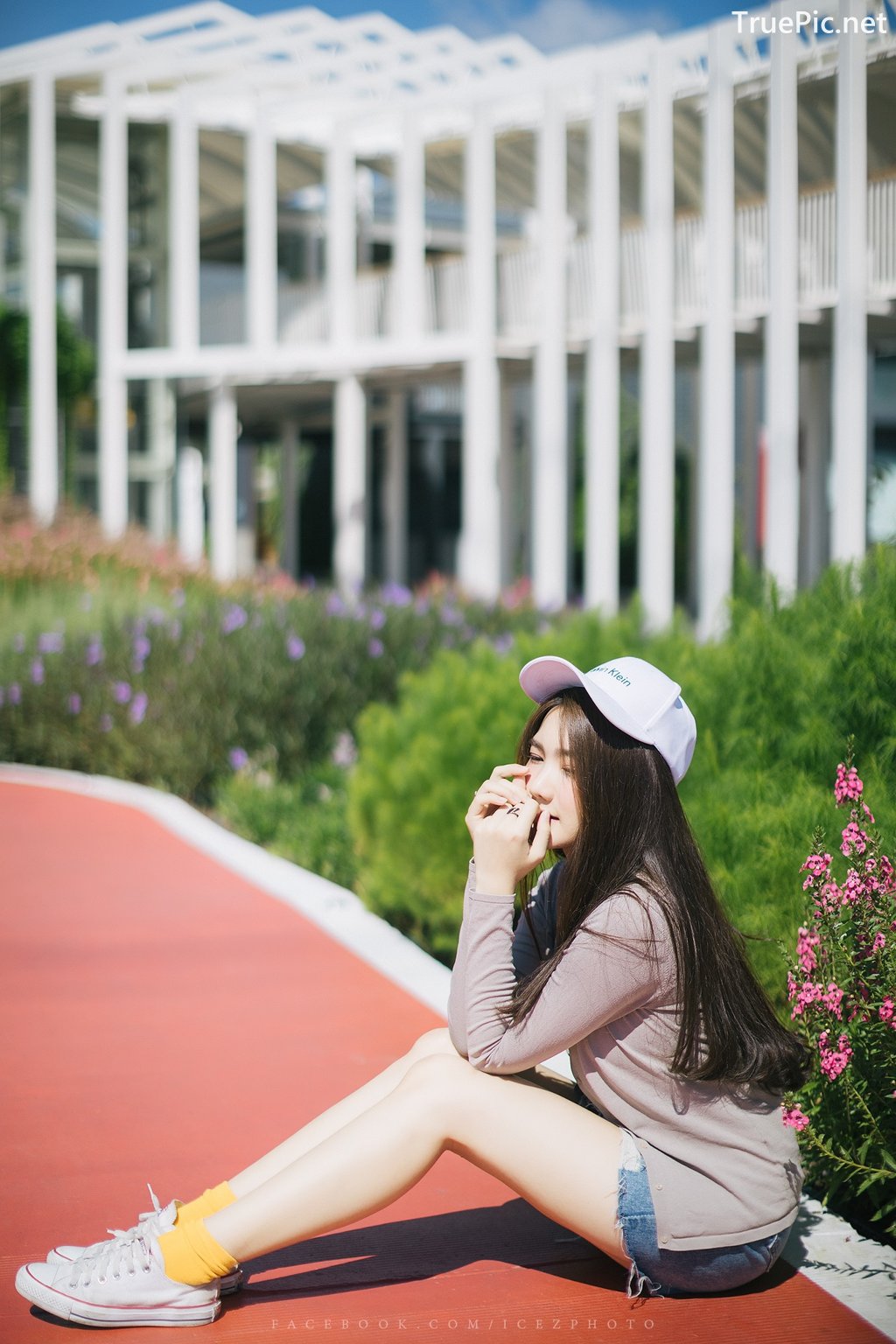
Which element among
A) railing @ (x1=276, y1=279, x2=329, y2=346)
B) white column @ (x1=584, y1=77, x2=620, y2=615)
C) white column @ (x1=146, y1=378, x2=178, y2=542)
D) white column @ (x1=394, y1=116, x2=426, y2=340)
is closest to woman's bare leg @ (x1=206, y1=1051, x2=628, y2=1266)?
white column @ (x1=584, y1=77, x2=620, y2=615)

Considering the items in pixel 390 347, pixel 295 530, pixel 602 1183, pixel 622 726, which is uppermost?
pixel 390 347

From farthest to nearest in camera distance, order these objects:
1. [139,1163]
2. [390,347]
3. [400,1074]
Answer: [390,347], [139,1163], [400,1074]

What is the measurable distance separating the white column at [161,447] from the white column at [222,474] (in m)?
0.94

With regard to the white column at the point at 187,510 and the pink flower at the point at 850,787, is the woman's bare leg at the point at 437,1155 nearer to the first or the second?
the pink flower at the point at 850,787

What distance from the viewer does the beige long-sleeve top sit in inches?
98.7

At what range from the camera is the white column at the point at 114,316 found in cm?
2002

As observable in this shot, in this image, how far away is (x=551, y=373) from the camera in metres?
17.0

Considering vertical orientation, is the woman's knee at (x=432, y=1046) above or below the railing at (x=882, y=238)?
below

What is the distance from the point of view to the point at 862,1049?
297 cm

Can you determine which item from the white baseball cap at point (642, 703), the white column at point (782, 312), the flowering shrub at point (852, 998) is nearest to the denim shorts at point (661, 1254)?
the flowering shrub at point (852, 998)

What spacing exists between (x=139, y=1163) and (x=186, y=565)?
12.5m

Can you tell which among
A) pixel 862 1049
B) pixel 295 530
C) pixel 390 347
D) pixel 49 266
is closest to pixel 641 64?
pixel 390 347

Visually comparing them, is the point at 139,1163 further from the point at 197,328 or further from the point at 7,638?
the point at 197,328

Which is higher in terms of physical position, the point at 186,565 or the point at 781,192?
the point at 781,192
